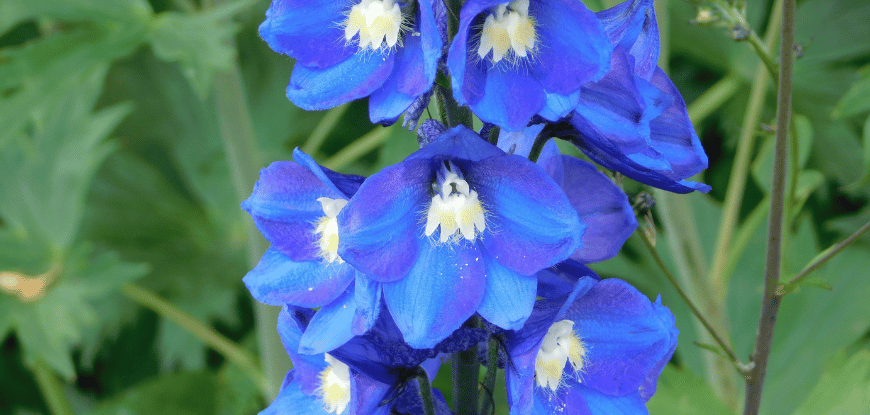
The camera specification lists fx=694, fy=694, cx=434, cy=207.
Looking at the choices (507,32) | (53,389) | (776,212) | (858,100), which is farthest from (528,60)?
(53,389)

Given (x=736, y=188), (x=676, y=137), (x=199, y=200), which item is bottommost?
(x=199, y=200)

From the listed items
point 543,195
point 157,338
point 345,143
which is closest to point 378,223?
point 543,195

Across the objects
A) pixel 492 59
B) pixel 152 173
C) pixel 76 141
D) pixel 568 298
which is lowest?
pixel 152 173

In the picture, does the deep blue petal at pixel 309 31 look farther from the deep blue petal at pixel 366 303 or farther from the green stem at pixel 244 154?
the green stem at pixel 244 154

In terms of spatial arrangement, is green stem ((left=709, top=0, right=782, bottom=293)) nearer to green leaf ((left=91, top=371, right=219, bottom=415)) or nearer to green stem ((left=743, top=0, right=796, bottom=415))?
green stem ((left=743, top=0, right=796, bottom=415))

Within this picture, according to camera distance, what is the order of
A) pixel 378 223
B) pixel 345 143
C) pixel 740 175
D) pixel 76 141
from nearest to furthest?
1. pixel 378 223
2. pixel 740 175
3. pixel 76 141
4. pixel 345 143

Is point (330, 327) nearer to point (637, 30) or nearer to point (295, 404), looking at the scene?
point (295, 404)

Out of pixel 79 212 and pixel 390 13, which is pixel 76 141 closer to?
pixel 79 212
